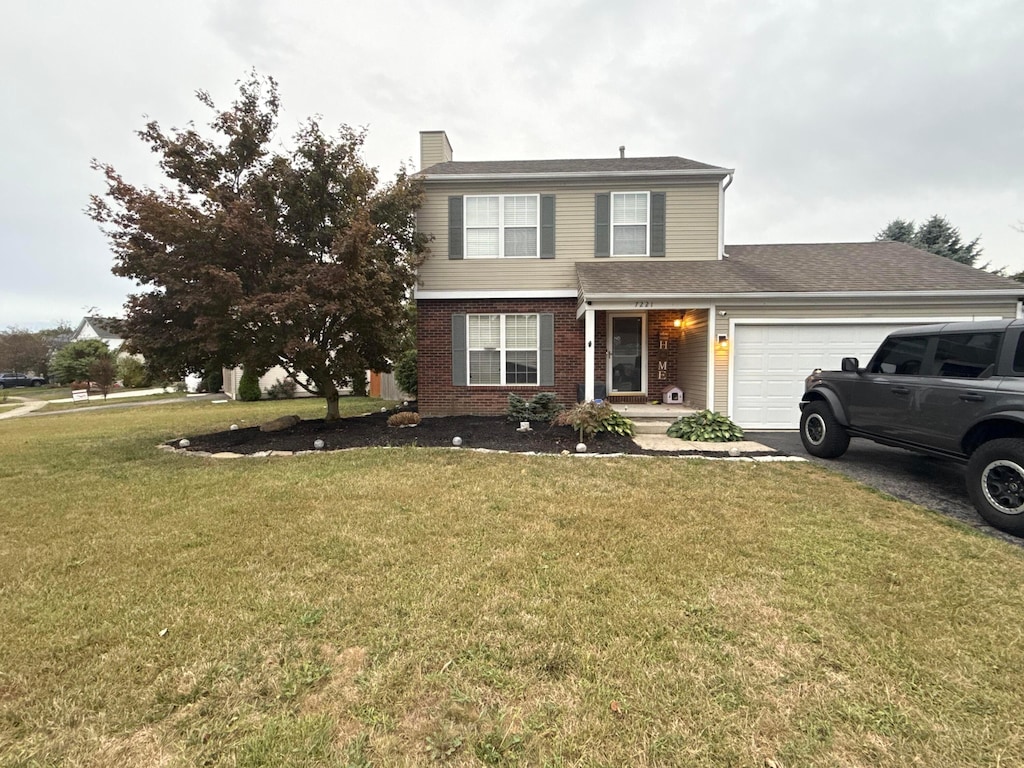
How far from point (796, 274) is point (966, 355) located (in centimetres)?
526

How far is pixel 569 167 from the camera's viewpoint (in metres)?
10.2

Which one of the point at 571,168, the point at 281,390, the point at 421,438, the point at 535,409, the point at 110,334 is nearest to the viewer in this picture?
the point at 421,438

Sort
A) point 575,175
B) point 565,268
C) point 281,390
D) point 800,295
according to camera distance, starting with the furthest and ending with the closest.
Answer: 1. point 281,390
2. point 565,268
3. point 575,175
4. point 800,295

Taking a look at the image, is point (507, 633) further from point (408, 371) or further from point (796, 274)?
point (408, 371)

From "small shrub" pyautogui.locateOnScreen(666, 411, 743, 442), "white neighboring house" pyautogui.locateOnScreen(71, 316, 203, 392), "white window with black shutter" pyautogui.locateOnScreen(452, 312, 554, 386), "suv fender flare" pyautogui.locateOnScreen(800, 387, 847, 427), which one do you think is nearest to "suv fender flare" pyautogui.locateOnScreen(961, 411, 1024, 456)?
"suv fender flare" pyautogui.locateOnScreen(800, 387, 847, 427)

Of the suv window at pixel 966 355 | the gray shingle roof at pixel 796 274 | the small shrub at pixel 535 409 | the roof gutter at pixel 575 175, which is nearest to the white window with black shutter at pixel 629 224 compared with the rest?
the gray shingle roof at pixel 796 274

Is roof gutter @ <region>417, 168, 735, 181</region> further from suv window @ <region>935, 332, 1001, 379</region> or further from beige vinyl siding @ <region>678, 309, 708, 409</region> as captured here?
suv window @ <region>935, 332, 1001, 379</region>

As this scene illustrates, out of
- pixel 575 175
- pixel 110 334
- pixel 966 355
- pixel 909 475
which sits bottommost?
pixel 909 475

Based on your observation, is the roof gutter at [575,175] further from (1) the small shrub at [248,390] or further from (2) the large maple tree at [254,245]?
(1) the small shrub at [248,390]

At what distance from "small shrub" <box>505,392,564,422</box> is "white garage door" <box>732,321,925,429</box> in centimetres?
362

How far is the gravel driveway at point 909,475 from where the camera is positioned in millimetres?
4309

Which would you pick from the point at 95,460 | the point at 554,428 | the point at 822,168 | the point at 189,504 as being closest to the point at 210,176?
the point at 95,460

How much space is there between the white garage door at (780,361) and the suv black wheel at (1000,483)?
14.6 ft

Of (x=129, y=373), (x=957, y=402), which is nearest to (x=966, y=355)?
(x=957, y=402)
